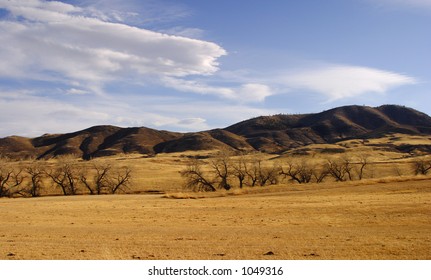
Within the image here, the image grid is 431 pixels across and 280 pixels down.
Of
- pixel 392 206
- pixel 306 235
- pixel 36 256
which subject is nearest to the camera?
pixel 36 256

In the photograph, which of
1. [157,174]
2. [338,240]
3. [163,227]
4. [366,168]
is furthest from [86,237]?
→ [366,168]

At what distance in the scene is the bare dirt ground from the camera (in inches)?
564

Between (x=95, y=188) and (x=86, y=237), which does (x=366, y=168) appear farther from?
(x=86, y=237)

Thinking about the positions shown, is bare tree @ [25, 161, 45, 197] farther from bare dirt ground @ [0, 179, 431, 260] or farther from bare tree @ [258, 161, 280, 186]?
bare tree @ [258, 161, 280, 186]

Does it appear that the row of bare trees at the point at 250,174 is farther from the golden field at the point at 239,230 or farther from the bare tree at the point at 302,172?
the golden field at the point at 239,230

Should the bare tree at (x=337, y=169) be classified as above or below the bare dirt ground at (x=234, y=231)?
above


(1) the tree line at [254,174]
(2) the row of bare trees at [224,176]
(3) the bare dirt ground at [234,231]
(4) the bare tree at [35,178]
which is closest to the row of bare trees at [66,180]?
(4) the bare tree at [35,178]

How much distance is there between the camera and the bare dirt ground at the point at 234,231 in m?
14.3

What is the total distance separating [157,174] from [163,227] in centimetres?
6527

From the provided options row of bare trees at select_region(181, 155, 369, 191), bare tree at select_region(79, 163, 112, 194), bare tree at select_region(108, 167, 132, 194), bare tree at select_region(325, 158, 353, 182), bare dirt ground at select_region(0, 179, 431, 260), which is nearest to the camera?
bare dirt ground at select_region(0, 179, 431, 260)

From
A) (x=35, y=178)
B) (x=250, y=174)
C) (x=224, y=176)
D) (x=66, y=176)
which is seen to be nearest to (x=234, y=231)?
(x=224, y=176)

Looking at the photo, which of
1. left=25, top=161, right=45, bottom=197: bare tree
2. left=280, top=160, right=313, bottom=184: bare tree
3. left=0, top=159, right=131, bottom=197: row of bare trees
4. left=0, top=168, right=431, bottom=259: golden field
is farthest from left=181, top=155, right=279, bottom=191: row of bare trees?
left=0, top=168, right=431, bottom=259: golden field

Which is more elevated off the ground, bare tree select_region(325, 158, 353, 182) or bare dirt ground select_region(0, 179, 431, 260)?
bare tree select_region(325, 158, 353, 182)
